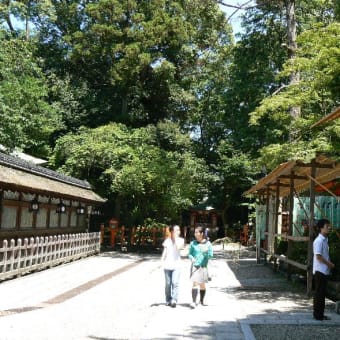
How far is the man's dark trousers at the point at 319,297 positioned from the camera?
7.94 m

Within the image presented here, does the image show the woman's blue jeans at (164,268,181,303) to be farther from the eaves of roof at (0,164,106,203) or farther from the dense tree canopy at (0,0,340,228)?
the dense tree canopy at (0,0,340,228)

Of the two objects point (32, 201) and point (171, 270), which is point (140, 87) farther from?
point (171, 270)

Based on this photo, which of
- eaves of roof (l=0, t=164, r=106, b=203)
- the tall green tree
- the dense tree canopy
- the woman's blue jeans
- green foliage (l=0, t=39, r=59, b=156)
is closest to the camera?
the woman's blue jeans

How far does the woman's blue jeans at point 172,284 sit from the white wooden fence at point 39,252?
4.81m

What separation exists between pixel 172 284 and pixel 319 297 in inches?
106

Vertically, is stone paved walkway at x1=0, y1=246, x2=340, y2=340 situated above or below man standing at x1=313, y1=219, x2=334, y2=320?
below

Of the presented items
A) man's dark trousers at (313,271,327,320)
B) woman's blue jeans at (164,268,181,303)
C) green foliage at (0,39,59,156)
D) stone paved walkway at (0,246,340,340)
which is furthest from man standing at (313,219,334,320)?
green foliage at (0,39,59,156)

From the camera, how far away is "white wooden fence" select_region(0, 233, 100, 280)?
1256 centimetres

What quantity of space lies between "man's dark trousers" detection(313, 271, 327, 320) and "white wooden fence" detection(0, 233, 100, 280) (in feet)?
24.8

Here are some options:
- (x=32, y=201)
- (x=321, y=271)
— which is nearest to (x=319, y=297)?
(x=321, y=271)

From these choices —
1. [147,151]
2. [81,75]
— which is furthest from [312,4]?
[81,75]

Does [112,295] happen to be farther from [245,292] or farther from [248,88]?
[248,88]

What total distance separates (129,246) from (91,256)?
496 centimetres

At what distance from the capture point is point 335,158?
9609 millimetres
